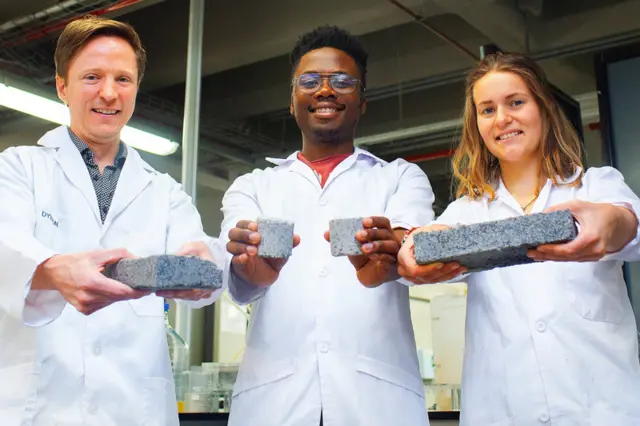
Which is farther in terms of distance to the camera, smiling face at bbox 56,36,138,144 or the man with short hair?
smiling face at bbox 56,36,138,144

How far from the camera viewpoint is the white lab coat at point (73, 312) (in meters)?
1.26

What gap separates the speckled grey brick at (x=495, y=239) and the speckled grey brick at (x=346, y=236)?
0.12 m

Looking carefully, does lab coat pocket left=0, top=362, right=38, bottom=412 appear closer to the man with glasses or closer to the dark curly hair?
the man with glasses

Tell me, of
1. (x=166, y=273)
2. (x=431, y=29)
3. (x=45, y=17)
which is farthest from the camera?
(x=431, y=29)

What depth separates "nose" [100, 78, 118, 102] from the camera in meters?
1.47

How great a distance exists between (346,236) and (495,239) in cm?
29

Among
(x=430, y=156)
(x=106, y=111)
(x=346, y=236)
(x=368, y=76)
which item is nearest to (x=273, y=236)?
(x=346, y=236)

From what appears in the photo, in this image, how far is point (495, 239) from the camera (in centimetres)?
124

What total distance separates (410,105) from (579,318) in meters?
4.36

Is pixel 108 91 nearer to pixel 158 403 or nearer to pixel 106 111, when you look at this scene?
pixel 106 111

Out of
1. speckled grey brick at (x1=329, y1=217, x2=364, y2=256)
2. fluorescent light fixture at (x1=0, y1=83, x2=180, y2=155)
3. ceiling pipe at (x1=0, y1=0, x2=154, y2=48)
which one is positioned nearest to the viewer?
speckled grey brick at (x1=329, y1=217, x2=364, y2=256)

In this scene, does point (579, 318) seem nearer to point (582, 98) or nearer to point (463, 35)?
point (463, 35)

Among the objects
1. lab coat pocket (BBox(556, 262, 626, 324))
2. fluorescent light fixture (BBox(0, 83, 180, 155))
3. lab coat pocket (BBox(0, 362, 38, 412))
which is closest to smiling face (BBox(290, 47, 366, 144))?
lab coat pocket (BBox(556, 262, 626, 324))

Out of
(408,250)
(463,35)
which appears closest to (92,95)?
(408,250)
